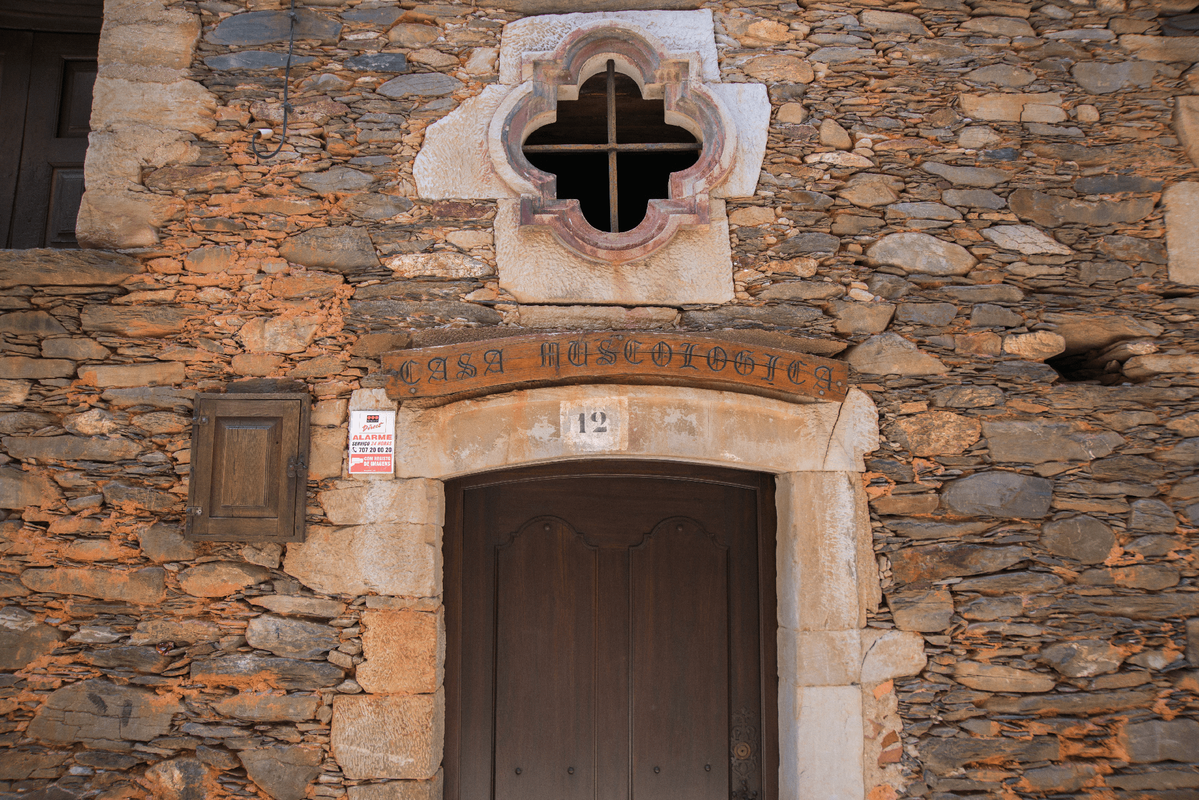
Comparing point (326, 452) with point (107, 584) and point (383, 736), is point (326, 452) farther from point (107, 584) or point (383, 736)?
point (383, 736)

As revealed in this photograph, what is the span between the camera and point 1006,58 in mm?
2867

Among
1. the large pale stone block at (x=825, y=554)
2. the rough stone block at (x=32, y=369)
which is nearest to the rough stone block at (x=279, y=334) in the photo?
the rough stone block at (x=32, y=369)

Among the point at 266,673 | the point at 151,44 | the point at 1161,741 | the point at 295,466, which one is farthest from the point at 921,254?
the point at 151,44

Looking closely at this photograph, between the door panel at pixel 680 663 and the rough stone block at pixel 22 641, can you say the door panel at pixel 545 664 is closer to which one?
the door panel at pixel 680 663

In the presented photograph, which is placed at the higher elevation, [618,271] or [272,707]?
[618,271]

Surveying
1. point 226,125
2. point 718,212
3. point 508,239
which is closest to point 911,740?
point 718,212

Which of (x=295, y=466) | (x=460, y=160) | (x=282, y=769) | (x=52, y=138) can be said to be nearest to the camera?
(x=282, y=769)

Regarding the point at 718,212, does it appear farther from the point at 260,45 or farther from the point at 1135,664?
the point at 1135,664

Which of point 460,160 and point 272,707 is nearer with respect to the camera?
point 272,707

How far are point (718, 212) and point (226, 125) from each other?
6.24 feet

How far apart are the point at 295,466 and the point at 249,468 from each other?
165 millimetres

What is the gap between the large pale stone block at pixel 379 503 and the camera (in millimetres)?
2576

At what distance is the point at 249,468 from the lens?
2582mm

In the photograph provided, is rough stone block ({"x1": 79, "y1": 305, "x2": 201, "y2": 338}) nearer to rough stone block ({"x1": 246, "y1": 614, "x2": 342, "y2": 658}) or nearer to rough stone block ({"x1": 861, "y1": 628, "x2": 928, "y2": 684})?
rough stone block ({"x1": 246, "y1": 614, "x2": 342, "y2": 658})
